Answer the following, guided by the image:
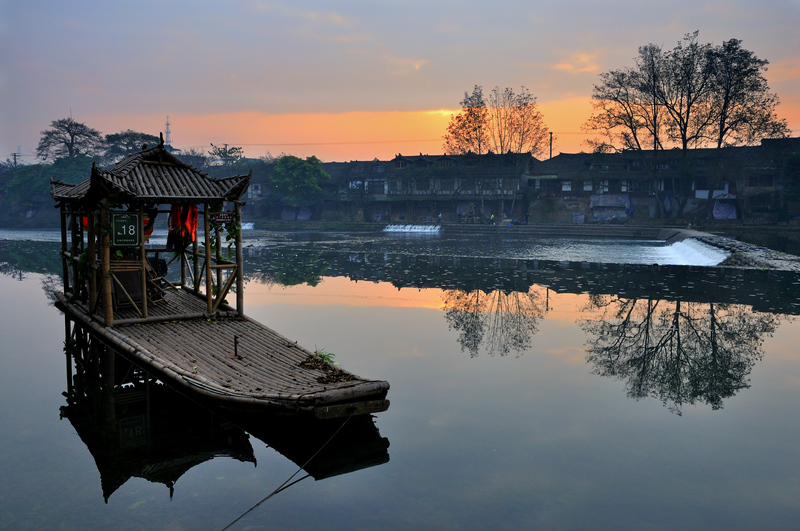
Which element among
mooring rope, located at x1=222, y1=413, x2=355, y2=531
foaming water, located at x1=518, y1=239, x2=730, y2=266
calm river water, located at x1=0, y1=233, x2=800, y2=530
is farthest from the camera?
foaming water, located at x1=518, y1=239, x2=730, y2=266

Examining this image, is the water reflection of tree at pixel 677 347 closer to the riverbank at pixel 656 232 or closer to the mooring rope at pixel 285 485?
the mooring rope at pixel 285 485

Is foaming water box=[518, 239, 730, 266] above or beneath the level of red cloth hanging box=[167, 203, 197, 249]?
beneath

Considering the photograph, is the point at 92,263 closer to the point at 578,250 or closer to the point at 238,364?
the point at 238,364

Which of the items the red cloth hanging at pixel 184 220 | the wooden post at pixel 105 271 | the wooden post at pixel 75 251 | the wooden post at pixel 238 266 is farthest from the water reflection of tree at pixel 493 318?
the wooden post at pixel 75 251

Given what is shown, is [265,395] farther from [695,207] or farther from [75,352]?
[695,207]

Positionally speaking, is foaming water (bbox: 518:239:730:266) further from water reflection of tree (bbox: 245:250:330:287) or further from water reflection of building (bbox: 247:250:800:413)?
water reflection of tree (bbox: 245:250:330:287)

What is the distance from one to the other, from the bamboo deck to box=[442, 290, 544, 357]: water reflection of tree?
13.4 ft

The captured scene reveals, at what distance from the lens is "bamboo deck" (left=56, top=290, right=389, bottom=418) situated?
660 centimetres

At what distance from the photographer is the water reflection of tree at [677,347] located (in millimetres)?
9250

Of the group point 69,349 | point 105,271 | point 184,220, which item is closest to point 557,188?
point 184,220

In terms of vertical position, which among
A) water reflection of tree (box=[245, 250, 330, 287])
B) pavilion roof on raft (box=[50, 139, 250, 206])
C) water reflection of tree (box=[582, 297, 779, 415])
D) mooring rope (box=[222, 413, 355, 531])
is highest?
pavilion roof on raft (box=[50, 139, 250, 206])

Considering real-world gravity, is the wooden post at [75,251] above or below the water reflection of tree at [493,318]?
above

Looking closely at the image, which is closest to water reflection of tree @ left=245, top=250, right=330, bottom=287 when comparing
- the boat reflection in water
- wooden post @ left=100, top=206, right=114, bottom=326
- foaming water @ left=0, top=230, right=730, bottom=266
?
foaming water @ left=0, top=230, right=730, bottom=266

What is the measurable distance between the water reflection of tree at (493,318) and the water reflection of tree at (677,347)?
4.47ft
